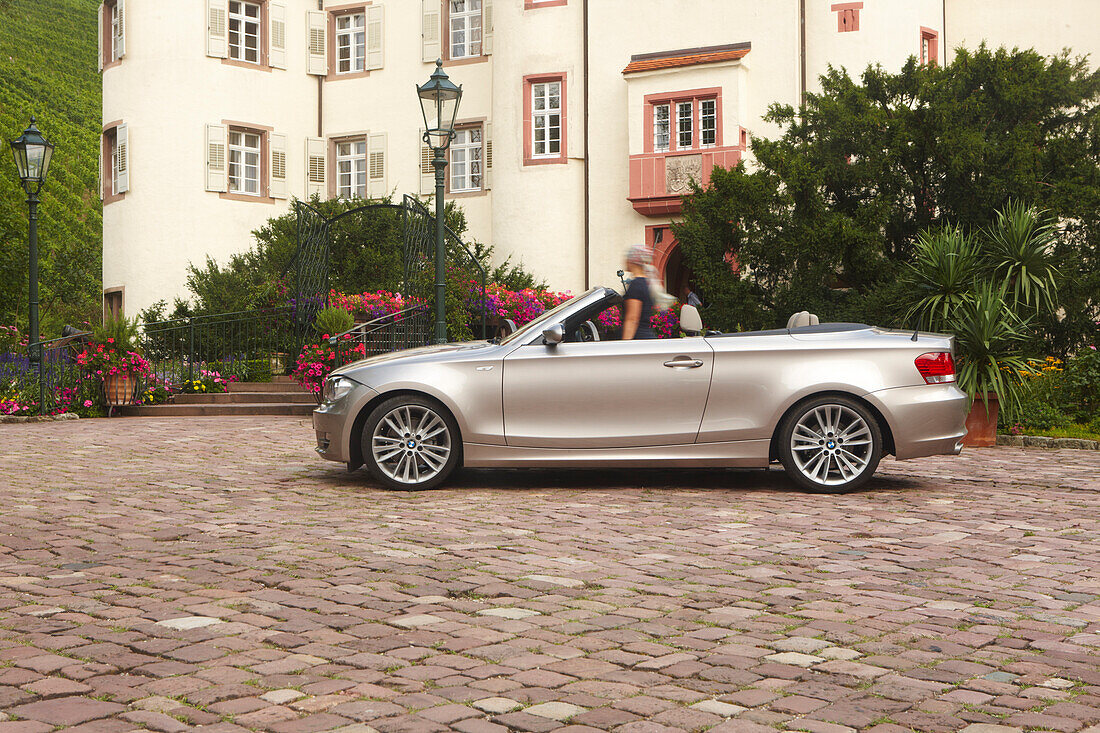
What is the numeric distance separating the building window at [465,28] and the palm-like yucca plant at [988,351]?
19345 mm

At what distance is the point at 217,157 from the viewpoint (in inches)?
1179

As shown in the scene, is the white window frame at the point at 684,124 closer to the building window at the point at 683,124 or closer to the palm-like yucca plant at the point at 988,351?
the building window at the point at 683,124

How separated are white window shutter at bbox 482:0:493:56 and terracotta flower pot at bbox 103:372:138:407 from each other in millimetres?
13916

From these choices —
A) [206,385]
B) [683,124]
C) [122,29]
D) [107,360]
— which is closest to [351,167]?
[122,29]

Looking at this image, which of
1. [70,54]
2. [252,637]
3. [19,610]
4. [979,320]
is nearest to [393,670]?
[252,637]

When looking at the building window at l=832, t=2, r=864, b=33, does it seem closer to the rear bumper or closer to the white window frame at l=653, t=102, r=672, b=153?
the white window frame at l=653, t=102, r=672, b=153

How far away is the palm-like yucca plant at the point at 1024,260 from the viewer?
14.8 m

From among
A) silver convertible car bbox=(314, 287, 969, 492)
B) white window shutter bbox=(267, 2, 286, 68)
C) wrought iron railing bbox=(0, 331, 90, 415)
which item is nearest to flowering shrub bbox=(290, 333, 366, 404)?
wrought iron railing bbox=(0, 331, 90, 415)

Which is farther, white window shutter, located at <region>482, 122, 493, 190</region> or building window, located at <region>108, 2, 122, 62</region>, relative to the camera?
building window, located at <region>108, 2, 122, 62</region>

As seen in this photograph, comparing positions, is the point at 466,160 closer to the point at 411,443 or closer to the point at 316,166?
the point at 316,166

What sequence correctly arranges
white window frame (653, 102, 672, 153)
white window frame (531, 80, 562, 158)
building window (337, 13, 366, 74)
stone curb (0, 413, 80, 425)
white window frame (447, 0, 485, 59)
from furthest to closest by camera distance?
building window (337, 13, 366, 74), white window frame (447, 0, 485, 59), white window frame (531, 80, 562, 158), white window frame (653, 102, 672, 153), stone curb (0, 413, 80, 425)

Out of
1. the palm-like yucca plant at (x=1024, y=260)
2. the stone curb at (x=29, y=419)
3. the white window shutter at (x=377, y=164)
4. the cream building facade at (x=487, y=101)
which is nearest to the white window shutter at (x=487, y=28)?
the cream building facade at (x=487, y=101)

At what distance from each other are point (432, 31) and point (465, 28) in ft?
2.64

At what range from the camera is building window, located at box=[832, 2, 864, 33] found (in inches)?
1017
